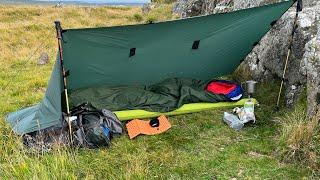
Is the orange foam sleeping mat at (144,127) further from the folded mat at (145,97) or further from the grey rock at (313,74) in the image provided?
the grey rock at (313,74)

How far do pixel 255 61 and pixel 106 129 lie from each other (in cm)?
425

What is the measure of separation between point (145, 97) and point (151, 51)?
92 cm

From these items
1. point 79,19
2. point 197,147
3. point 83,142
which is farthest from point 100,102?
point 79,19

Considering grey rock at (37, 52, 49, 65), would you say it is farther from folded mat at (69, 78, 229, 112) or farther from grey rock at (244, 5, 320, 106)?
grey rock at (244, 5, 320, 106)

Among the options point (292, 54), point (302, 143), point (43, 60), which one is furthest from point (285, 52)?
point (43, 60)

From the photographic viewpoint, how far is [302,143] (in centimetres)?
575

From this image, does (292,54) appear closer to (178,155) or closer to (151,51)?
(151,51)

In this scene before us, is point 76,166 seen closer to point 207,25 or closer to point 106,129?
point 106,129

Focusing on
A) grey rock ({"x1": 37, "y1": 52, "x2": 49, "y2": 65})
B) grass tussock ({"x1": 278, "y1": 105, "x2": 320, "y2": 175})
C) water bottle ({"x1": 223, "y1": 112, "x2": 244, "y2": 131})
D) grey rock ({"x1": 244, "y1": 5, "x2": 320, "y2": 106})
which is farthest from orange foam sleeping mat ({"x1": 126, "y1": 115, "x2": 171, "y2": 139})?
grey rock ({"x1": 37, "y1": 52, "x2": 49, "y2": 65})

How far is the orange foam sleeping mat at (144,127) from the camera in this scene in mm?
6938

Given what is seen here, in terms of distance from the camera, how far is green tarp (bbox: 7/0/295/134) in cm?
664

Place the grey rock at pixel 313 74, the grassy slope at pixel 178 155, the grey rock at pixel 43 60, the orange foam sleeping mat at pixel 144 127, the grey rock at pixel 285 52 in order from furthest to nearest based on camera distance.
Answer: the grey rock at pixel 43 60 < the grey rock at pixel 285 52 < the orange foam sleeping mat at pixel 144 127 < the grey rock at pixel 313 74 < the grassy slope at pixel 178 155

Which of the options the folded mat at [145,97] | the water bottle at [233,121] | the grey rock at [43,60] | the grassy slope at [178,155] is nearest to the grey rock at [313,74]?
the grassy slope at [178,155]

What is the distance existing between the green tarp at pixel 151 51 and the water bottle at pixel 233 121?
1.64 meters
